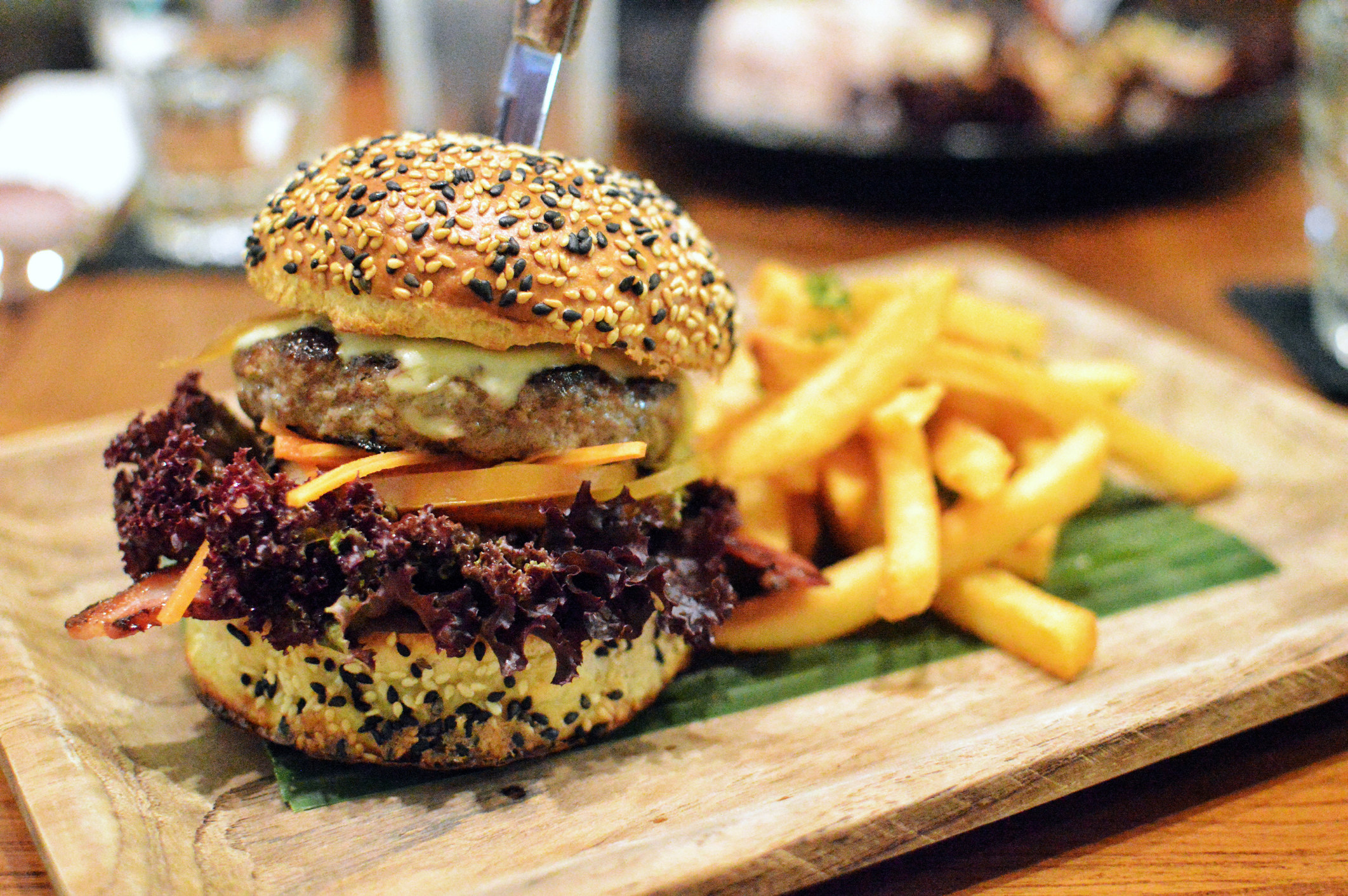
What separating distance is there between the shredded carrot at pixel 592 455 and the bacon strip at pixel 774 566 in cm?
50

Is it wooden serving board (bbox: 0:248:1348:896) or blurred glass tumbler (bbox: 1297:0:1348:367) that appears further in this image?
blurred glass tumbler (bbox: 1297:0:1348:367)

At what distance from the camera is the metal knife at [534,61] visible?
8.82 feet

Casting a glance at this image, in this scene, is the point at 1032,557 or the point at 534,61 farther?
the point at 1032,557

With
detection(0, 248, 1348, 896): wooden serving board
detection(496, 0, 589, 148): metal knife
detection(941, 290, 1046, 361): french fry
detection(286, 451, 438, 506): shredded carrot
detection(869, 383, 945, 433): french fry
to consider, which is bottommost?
detection(0, 248, 1348, 896): wooden serving board

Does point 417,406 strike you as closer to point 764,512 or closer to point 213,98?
point 764,512

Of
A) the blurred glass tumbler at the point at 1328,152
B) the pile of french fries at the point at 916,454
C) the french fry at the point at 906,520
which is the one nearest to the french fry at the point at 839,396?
the pile of french fries at the point at 916,454

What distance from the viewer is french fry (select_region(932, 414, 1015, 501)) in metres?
2.77

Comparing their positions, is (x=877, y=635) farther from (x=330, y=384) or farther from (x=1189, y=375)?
(x=1189, y=375)

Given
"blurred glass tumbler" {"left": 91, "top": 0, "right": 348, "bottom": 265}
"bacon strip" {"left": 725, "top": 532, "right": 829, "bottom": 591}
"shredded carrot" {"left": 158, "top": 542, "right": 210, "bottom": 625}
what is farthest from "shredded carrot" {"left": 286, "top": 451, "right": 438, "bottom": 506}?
"blurred glass tumbler" {"left": 91, "top": 0, "right": 348, "bottom": 265}

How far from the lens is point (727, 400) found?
316 centimetres

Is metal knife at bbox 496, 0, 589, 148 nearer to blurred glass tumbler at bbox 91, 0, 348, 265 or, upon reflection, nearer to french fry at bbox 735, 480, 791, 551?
french fry at bbox 735, 480, 791, 551

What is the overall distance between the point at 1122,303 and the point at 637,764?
412 centimetres

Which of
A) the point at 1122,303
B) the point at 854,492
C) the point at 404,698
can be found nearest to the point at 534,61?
the point at 854,492

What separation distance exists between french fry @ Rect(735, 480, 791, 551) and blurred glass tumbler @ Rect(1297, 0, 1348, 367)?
9.82 feet
